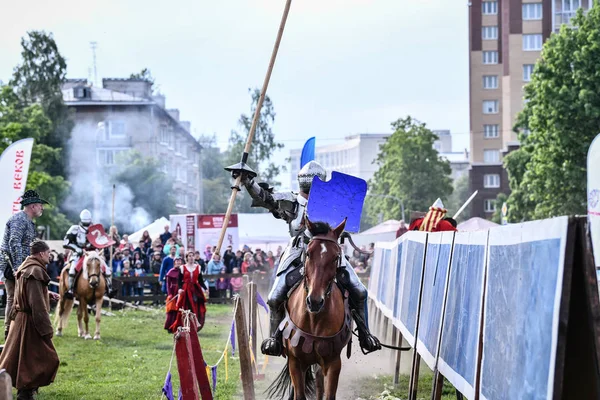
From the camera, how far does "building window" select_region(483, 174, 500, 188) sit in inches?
3698

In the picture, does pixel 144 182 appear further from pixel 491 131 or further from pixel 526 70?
pixel 491 131

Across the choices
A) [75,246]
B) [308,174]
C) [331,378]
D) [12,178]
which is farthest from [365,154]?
[331,378]

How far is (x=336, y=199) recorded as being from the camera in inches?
370

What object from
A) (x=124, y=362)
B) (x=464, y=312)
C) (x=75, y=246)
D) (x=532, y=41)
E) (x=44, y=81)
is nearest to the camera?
(x=464, y=312)

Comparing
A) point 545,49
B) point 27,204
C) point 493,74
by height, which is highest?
point 493,74

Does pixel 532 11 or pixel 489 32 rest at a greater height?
pixel 532 11

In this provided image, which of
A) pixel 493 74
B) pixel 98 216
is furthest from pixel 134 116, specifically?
pixel 493 74

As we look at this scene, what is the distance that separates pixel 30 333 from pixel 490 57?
93578mm

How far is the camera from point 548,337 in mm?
4762

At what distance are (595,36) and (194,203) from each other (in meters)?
64.8

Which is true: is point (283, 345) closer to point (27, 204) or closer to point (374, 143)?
point (27, 204)

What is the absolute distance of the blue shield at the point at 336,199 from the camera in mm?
9219

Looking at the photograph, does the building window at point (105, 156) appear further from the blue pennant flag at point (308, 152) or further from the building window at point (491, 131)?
the blue pennant flag at point (308, 152)

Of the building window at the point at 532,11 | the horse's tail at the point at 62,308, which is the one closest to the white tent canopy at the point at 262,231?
the horse's tail at the point at 62,308
